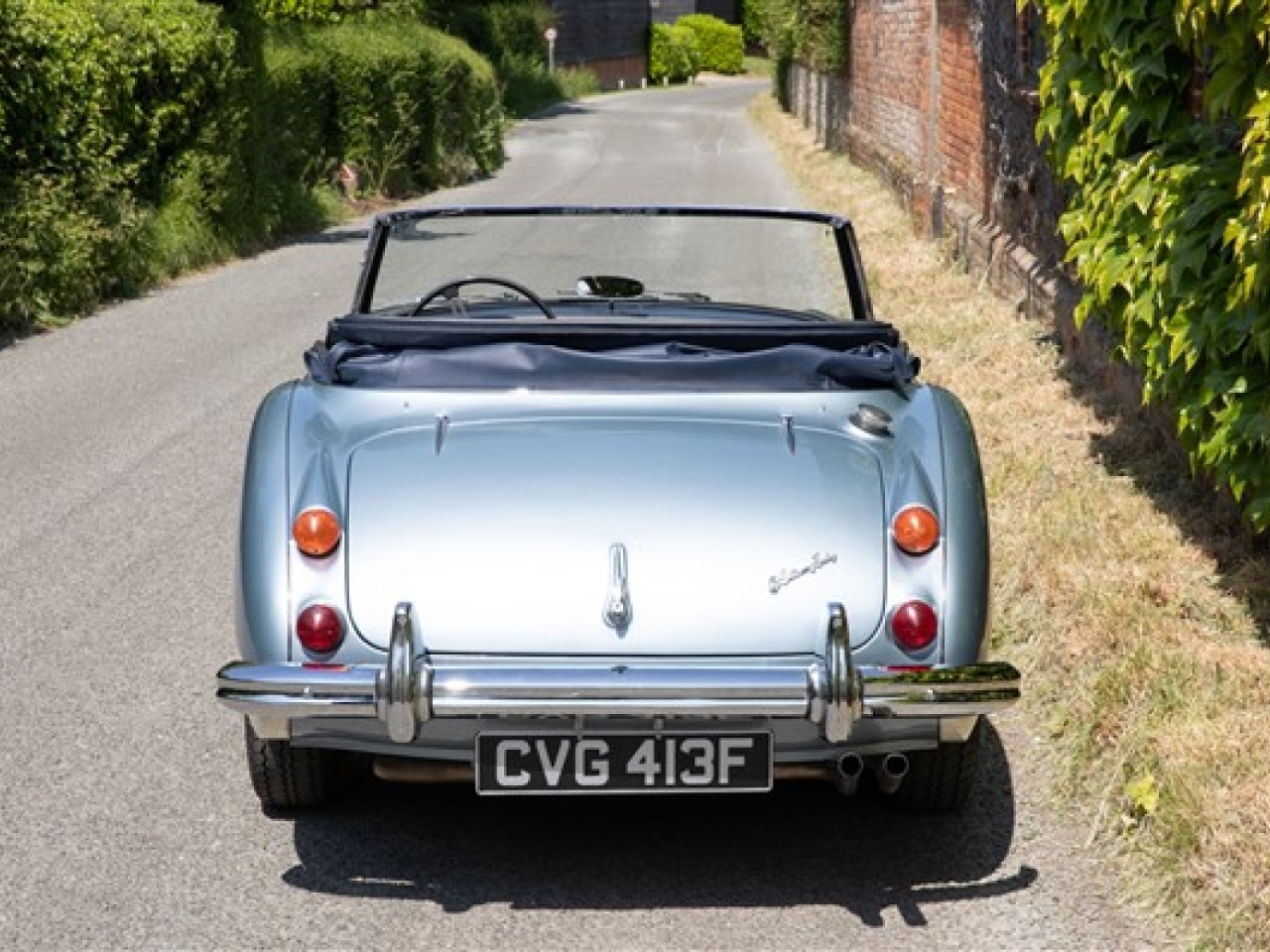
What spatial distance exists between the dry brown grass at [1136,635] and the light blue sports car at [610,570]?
462 millimetres

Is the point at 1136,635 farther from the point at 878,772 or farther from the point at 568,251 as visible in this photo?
the point at 568,251

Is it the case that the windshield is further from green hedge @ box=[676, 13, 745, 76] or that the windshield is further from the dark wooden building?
green hedge @ box=[676, 13, 745, 76]

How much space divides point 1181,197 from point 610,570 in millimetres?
3073

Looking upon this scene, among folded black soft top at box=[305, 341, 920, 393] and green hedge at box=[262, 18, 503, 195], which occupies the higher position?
folded black soft top at box=[305, 341, 920, 393]

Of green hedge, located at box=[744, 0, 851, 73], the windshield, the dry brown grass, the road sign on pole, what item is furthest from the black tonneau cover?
the road sign on pole

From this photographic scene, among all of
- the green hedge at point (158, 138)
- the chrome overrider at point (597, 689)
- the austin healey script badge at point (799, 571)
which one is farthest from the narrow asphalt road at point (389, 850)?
the green hedge at point (158, 138)

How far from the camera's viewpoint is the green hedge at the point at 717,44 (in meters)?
78.2

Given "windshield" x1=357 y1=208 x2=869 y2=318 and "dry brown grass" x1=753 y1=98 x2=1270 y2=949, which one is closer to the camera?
"dry brown grass" x1=753 y1=98 x2=1270 y2=949

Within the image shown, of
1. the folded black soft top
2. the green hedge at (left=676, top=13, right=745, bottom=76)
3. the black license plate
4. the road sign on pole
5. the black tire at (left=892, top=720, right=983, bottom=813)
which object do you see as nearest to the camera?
the black license plate

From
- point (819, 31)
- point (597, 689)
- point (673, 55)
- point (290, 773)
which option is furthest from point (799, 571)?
point (673, 55)

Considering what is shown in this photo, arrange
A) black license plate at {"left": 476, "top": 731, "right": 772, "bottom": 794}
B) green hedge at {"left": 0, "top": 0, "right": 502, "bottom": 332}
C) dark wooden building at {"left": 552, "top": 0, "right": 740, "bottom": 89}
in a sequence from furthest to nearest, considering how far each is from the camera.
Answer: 1. dark wooden building at {"left": 552, "top": 0, "right": 740, "bottom": 89}
2. green hedge at {"left": 0, "top": 0, "right": 502, "bottom": 332}
3. black license plate at {"left": 476, "top": 731, "right": 772, "bottom": 794}

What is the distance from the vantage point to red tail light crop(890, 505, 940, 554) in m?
4.04

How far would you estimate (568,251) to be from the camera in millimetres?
5398

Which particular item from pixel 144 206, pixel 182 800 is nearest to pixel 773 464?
pixel 182 800
